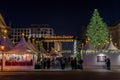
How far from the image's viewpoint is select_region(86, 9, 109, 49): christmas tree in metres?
98.6

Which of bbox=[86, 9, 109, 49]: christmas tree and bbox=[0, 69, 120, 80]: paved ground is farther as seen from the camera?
bbox=[86, 9, 109, 49]: christmas tree

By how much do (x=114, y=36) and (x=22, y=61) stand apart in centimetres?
10054

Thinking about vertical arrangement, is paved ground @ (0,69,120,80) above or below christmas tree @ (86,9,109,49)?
below

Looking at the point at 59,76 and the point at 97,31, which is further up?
the point at 97,31

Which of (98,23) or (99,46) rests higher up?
(98,23)

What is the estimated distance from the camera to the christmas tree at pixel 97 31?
98562 millimetres

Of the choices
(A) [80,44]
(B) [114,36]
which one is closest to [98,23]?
(A) [80,44]

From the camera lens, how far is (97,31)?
99.5 m

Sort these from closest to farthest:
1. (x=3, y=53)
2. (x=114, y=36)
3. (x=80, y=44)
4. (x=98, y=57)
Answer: (x=3, y=53), (x=98, y=57), (x=80, y=44), (x=114, y=36)

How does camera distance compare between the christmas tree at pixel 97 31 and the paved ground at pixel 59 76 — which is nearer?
the paved ground at pixel 59 76

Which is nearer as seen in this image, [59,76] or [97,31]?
[59,76]

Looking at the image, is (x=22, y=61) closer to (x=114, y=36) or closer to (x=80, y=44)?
(x=80, y=44)

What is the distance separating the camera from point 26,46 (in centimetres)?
Answer: 6231

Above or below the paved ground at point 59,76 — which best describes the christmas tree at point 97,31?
above
